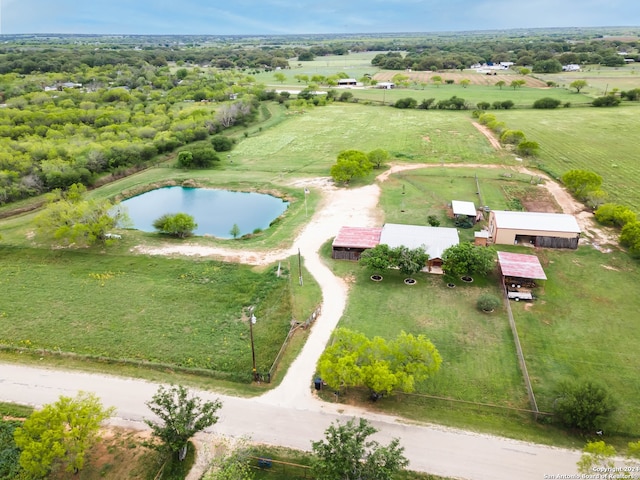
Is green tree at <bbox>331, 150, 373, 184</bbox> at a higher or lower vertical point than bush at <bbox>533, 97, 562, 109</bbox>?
→ lower

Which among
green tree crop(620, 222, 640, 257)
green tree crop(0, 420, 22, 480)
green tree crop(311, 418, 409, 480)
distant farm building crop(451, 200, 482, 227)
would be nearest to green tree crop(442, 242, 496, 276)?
distant farm building crop(451, 200, 482, 227)

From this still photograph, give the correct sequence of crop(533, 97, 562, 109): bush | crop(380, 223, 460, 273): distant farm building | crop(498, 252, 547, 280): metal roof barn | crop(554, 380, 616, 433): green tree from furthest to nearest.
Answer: crop(533, 97, 562, 109): bush → crop(380, 223, 460, 273): distant farm building → crop(498, 252, 547, 280): metal roof barn → crop(554, 380, 616, 433): green tree

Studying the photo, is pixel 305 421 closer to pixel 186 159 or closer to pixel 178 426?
pixel 178 426

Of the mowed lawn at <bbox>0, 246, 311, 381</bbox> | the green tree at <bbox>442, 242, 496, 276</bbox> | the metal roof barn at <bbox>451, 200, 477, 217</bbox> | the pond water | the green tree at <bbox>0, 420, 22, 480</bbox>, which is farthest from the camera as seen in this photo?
the pond water

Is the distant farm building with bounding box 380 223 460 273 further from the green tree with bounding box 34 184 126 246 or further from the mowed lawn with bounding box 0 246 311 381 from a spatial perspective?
the green tree with bounding box 34 184 126 246

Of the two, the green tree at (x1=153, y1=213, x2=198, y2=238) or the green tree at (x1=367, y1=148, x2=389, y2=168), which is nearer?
the green tree at (x1=153, y1=213, x2=198, y2=238)

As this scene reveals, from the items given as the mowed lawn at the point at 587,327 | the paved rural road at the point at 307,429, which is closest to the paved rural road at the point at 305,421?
the paved rural road at the point at 307,429

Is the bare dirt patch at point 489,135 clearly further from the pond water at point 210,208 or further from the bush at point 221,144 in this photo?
the bush at point 221,144
